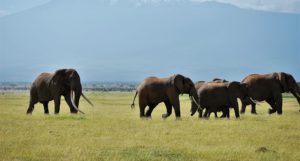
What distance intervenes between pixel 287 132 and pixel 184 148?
266 inches

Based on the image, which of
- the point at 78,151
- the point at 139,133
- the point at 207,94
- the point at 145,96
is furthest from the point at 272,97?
the point at 78,151

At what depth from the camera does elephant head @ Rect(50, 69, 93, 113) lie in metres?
31.6

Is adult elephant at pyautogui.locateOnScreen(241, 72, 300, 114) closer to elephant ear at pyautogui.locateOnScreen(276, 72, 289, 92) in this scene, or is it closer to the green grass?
elephant ear at pyautogui.locateOnScreen(276, 72, 289, 92)

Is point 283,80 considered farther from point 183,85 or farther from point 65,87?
point 65,87

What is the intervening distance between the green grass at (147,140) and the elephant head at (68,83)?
169 inches

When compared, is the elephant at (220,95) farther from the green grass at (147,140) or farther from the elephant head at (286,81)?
the elephant head at (286,81)

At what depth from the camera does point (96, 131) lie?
22484mm

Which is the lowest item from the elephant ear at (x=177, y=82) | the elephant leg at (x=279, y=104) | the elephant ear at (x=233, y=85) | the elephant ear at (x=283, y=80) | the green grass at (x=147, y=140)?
the elephant leg at (x=279, y=104)

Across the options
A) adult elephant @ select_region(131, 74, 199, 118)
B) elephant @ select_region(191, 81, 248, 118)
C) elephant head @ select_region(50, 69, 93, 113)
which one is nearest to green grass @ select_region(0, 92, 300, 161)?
adult elephant @ select_region(131, 74, 199, 118)

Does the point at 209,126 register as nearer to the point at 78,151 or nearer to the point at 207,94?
the point at 207,94

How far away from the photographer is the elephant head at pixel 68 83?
104ft

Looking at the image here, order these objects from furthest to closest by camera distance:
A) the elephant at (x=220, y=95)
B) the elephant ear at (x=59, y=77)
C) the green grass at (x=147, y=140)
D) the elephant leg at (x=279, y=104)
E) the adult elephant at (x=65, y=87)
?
the elephant leg at (x=279, y=104)
the elephant ear at (x=59, y=77)
the adult elephant at (x=65, y=87)
the elephant at (x=220, y=95)
the green grass at (x=147, y=140)

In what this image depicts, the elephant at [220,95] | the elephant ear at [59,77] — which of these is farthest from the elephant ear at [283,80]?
the elephant ear at [59,77]

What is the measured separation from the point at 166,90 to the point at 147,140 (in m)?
9.81
